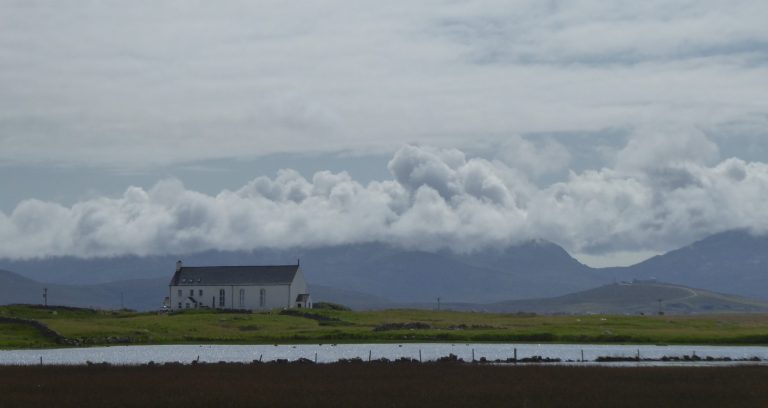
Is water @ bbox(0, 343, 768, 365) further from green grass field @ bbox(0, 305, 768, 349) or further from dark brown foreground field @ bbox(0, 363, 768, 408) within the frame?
dark brown foreground field @ bbox(0, 363, 768, 408)

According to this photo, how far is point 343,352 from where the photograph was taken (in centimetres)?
10169

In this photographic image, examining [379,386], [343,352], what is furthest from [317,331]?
[379,386]

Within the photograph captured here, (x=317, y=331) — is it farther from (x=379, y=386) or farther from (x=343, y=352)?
(x=379, y=386)

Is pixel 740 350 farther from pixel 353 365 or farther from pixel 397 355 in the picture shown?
pixel 353 365

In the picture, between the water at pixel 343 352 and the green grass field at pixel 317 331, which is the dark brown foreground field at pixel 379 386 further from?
the green grass field at pixel 317 331

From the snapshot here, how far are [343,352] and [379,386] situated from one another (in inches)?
1537

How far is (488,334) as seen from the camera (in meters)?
129

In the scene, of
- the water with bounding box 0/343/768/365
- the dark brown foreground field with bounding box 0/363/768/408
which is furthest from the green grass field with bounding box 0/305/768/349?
the dark brown foreground field with bounding box 0/363/768/408

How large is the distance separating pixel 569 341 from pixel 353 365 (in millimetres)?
48285

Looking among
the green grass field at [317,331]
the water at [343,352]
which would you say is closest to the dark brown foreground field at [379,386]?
the water at [343,352]

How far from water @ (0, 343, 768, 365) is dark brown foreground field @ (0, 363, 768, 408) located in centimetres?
1388

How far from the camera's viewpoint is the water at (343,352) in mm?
92062

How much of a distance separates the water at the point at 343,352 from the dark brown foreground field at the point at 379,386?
13.9 meters

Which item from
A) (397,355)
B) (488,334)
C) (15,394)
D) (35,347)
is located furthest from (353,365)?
(488,334)
